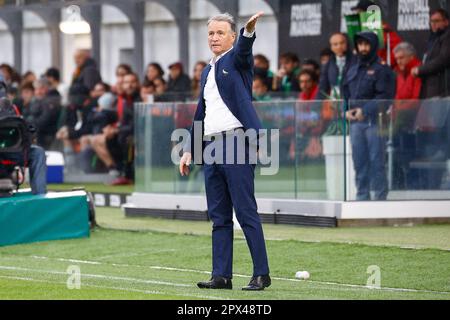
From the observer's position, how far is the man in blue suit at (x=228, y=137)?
10367 millimetres

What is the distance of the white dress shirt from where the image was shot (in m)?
10.5

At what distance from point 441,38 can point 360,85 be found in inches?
72.1

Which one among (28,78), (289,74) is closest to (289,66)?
(289,74)

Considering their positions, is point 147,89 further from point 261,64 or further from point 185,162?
point 185,162

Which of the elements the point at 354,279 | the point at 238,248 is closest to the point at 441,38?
the point at 238,248

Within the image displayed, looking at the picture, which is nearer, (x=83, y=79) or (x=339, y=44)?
(x=339, y=44)

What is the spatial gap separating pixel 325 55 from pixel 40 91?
707 cm

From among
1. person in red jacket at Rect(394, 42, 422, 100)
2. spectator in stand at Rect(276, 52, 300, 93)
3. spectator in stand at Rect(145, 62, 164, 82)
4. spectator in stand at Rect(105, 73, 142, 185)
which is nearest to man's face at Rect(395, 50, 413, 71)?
person in red jacket at Rect(394, 42, 422, 100)

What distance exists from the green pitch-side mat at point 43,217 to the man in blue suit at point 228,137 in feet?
15.7

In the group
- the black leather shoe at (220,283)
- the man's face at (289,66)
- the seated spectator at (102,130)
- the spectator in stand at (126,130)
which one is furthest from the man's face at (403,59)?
the black leather shoe at (220,283)

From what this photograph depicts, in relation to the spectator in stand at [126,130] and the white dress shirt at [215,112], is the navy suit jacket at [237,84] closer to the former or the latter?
the white dress shirt at [215,112]

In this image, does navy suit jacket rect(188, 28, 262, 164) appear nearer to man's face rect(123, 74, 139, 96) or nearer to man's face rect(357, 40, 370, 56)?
man's face rect(357, 40, 370, 56)

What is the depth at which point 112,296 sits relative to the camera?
1000cm

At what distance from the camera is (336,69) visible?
752 inches
